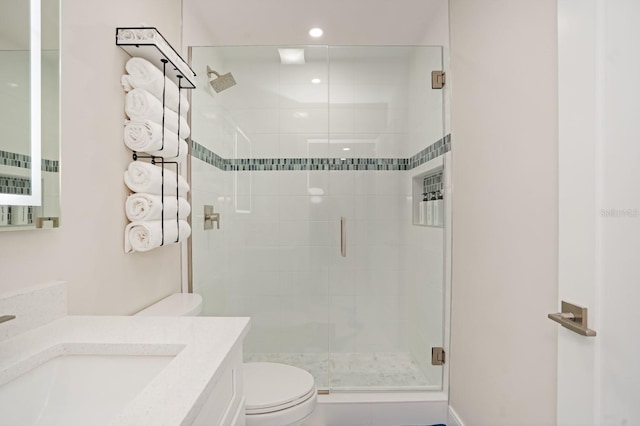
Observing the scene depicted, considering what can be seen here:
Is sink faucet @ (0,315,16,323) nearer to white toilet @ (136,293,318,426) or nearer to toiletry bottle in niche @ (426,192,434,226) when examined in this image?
white toilet @ (136,293,318,426)

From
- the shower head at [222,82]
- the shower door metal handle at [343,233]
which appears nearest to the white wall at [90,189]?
the shower head at [222,82]

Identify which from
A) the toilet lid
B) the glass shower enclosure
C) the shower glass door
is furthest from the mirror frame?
the shower glass door

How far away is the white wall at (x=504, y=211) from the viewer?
3.91ft

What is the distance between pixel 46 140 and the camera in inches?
38.3

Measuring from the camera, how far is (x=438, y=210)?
2.18m

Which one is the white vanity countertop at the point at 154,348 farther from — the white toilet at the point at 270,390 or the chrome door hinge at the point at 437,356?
the chrome door hinge at the point at 437,356

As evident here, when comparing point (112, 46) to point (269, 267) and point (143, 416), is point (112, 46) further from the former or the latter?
point (269, 267)

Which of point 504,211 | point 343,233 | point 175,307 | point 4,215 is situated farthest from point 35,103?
point 343,233

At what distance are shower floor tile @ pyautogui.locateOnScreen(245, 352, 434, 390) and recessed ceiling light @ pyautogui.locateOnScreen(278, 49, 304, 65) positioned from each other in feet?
6.03

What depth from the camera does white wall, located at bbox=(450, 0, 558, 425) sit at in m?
1.19

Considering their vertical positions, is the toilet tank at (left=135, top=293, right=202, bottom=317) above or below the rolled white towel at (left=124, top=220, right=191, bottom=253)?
below

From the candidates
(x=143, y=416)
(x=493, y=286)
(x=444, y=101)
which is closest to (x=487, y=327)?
(x=493, y=286)

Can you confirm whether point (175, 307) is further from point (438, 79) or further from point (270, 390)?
point (438, 79)

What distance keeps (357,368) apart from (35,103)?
2051 mm
